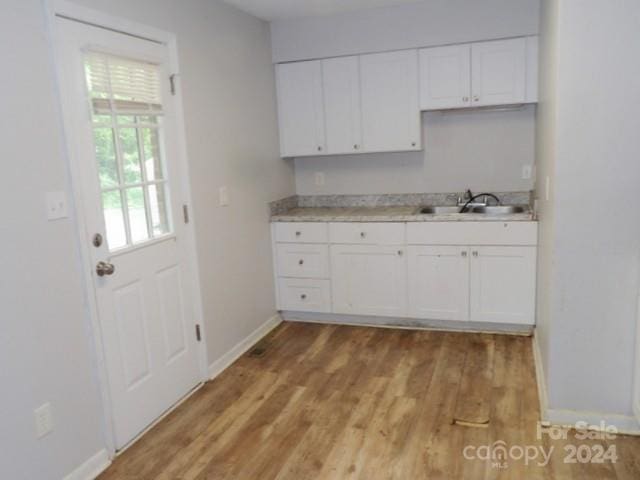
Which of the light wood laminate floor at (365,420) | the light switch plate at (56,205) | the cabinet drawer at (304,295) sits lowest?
the light wood laminate floor at (365,420)

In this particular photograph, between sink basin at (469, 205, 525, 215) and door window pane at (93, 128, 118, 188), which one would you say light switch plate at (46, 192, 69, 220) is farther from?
sink basin at (469, 205, 525, 215)

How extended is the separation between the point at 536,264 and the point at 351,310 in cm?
138

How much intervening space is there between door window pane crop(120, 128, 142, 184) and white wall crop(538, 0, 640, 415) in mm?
2007

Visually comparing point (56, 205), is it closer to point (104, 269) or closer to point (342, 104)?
point (104, 269)

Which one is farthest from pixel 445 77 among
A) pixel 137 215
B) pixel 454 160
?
pixel 137 215

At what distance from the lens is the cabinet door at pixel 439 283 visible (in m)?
3.61

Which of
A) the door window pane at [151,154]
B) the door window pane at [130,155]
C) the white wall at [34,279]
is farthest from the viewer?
the door window pane at [151,154]

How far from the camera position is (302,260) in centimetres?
399

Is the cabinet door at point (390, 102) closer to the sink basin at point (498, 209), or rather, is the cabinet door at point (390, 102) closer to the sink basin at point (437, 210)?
the sink basin at point (437, 210)

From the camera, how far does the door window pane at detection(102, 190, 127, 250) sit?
2.36 m

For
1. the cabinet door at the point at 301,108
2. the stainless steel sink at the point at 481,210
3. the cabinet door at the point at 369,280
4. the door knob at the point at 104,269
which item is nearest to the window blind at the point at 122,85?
the door knob at the point at 104,269

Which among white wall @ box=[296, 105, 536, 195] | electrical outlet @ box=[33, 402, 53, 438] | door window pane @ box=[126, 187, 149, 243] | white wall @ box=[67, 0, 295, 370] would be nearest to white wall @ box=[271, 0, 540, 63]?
white wall @ box=[67, 0, 295, 370]

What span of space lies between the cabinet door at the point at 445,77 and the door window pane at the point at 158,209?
206 centimetres

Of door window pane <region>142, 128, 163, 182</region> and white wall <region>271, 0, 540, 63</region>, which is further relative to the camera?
white wall <region>271, 0, 540, 63</region>
